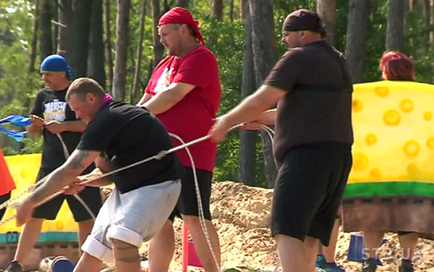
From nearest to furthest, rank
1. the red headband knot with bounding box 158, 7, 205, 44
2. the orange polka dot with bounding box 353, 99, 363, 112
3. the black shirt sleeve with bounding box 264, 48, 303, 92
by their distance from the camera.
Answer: the black shirt sleeve with bounding box 264, 48, 303, 92 → the red headband knot with bounding box 158, 7, 205, 44 → the orange polka dot with bounding box 353, 99, 363, 112

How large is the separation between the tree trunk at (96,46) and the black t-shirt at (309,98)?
1691cm

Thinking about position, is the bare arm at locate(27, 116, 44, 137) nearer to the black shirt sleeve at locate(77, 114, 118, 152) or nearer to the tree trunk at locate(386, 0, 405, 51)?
the black shirt sleeve at locate(77, 114, 118, 152)

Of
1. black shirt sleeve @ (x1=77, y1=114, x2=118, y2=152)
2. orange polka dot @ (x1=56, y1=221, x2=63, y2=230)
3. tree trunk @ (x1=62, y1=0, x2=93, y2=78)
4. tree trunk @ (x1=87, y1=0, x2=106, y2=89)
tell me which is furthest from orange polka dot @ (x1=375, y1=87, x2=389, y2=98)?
tree trunk @ (x1=87, y1=0, x2=106, y2=89)

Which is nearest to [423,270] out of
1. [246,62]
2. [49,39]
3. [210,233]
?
[210,233]

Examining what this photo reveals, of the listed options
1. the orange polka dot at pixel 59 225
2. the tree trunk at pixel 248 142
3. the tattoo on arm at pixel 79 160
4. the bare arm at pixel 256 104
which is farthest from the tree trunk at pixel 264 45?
the bare arm at pixel 256 104

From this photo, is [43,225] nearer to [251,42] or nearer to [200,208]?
[200,208]

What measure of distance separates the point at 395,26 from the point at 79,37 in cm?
689

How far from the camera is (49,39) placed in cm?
2828

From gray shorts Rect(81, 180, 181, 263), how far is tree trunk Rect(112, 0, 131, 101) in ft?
52.4

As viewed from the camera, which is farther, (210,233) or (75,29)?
(75,29)

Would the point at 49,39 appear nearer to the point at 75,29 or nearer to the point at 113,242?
the point at 75,29

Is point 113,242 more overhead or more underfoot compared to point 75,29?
more underfoot

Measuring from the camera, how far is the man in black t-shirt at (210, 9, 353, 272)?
6.00 metres

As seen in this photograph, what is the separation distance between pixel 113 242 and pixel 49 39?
73.5ft
